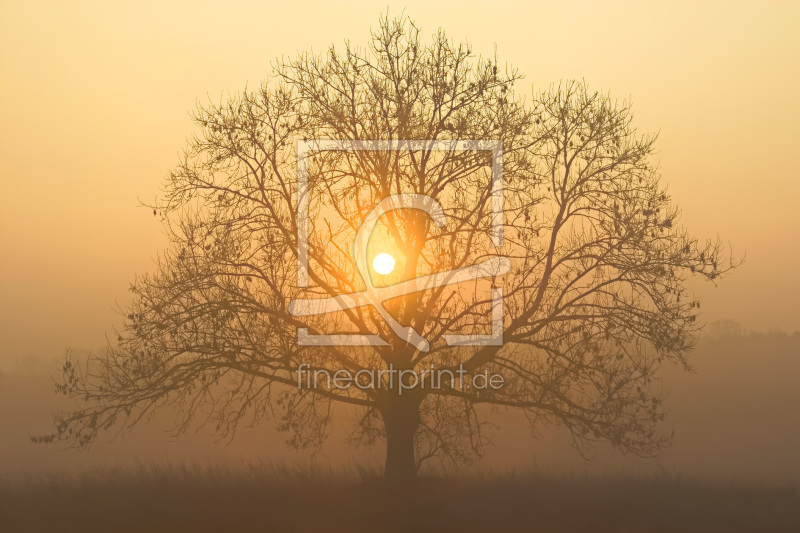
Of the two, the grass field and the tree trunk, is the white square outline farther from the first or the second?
the grass field

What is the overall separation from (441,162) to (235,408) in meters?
6.70

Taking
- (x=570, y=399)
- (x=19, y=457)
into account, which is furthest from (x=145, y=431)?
(x=570, y=399)

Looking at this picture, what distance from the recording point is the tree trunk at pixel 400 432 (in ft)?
64.7

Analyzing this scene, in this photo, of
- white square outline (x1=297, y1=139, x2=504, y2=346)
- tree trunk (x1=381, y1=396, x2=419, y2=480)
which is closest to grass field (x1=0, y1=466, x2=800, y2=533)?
tree trunk (x1=381, y1=396, x2=419, y2=480)

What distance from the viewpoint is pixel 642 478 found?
20047mm

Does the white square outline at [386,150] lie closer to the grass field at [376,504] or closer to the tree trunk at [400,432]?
the tree trunk at [400,432]

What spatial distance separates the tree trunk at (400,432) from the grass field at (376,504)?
1.63ft

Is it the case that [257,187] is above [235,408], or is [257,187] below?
above

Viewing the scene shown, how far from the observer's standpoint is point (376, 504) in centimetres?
1816

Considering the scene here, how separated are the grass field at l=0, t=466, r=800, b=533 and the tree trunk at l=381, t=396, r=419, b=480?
1.63ft

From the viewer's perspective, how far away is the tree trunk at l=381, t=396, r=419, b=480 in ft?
64.7

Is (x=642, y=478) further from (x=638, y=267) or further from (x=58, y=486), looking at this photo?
(x=58, y=486)

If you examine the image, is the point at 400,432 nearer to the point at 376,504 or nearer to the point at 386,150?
the point at 376,504

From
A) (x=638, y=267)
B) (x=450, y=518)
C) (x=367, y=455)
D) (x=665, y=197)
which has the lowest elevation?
(x=450, y=518)
